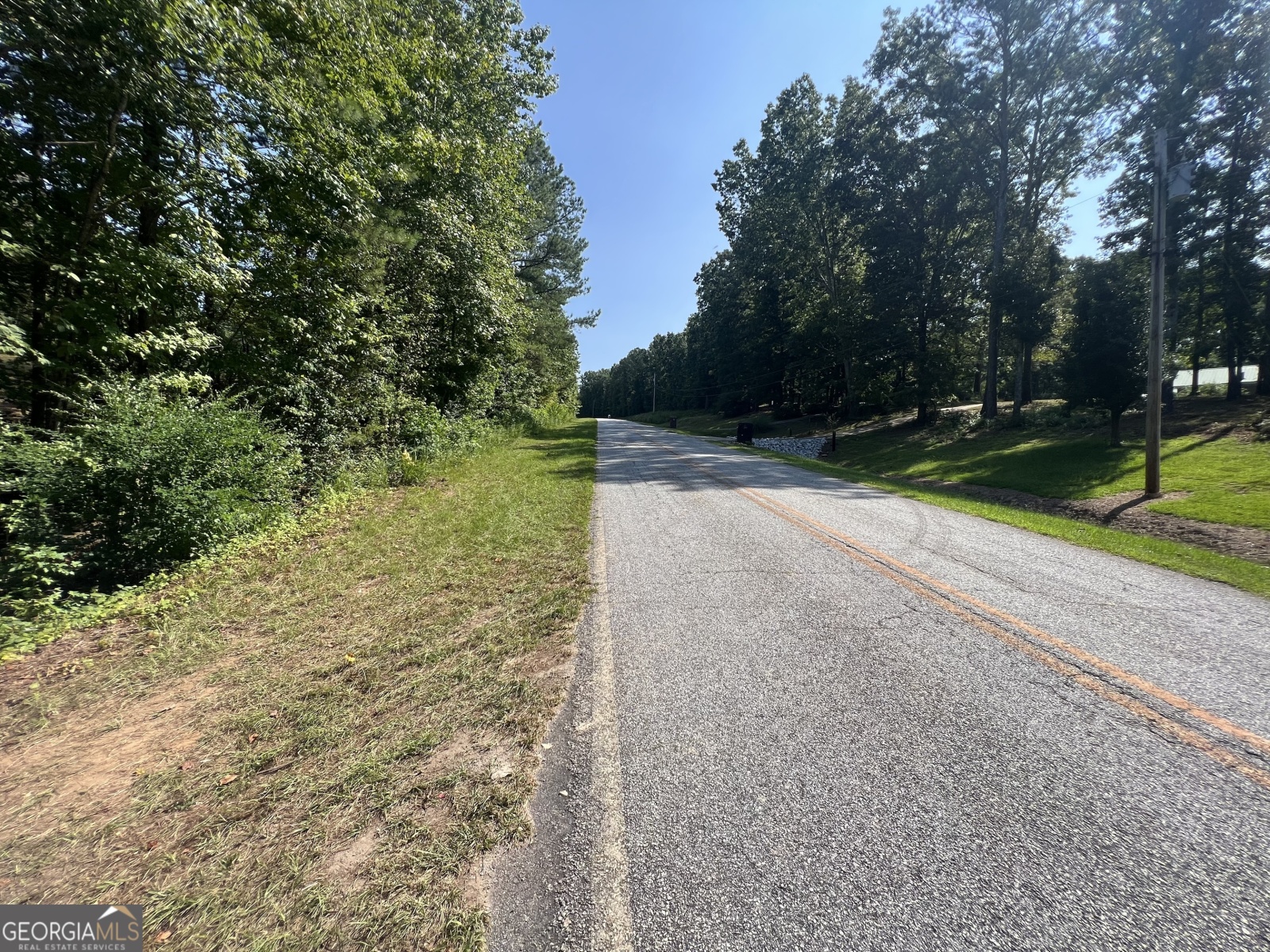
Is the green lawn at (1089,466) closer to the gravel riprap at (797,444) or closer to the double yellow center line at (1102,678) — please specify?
the gravel riprap at (797,444)

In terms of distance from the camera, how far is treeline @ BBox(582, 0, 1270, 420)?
18.3 meters

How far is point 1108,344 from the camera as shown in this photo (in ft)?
48.5

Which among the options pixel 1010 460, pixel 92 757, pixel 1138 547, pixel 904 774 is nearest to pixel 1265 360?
pixel 1010 460

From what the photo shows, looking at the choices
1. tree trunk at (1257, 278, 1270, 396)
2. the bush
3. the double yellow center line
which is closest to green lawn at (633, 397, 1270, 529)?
tree trunk at (1257, 278, 1270, 396)

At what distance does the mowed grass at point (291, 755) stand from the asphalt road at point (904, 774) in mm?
311

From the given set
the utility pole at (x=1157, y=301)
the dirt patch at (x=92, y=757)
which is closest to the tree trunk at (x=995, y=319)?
the utility pole at (x=1157, y=301)

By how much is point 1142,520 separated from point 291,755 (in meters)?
13.2

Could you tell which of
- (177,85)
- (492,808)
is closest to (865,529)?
(492,808)

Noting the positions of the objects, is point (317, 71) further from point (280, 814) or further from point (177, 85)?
point (280, 814)

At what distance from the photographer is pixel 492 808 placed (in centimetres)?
215

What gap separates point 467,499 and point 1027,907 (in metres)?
8.52

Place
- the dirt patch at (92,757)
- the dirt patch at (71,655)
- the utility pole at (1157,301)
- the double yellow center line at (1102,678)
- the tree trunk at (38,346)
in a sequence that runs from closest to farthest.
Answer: the dirt patch at (92,757), the double yellow center line at (1102,678), the dirt patch at (71,655), the tree trunk at (38,346), the utility pole at (1157,301)

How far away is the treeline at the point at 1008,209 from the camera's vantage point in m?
18.3

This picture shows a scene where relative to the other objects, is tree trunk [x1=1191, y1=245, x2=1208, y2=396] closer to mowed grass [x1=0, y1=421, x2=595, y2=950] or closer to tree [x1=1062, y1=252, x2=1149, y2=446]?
tree [x1=1062, y1=252, x2=1149, y2=446]
